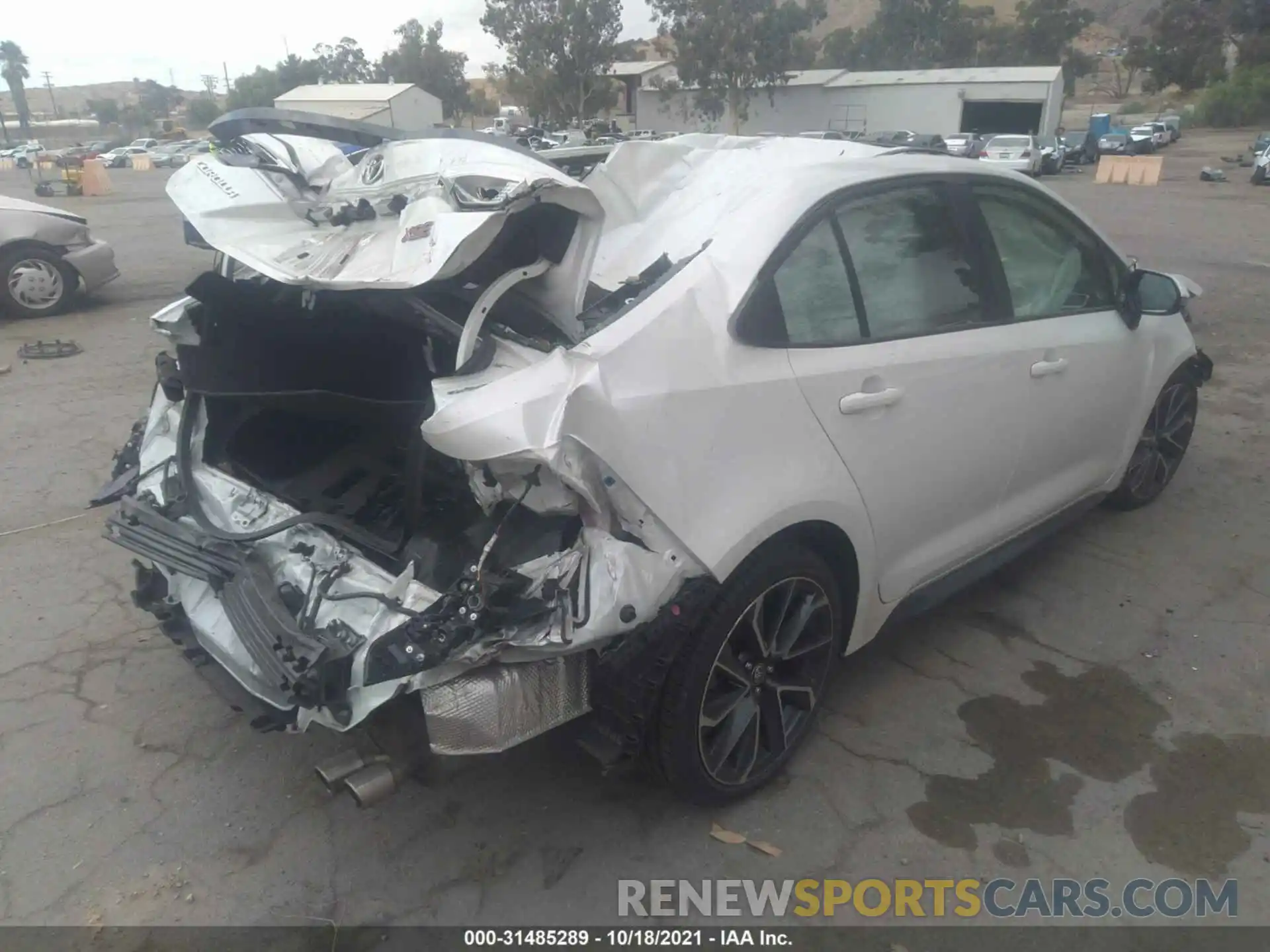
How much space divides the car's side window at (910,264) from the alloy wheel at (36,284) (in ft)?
29.0

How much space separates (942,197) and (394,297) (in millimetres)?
1839

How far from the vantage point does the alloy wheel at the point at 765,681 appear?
2.55 metres

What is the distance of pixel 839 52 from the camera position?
65625mm

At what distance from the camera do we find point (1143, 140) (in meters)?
37.1

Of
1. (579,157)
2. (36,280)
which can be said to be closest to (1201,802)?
(579,157)

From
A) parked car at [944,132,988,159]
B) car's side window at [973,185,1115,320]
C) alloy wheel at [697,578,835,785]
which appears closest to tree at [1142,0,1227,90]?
parked car at [944,132,988,159]

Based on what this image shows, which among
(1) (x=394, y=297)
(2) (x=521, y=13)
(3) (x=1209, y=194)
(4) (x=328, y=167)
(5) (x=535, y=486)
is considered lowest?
(3) (x=1209, y=194)

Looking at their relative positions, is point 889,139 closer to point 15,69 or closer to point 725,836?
point 725,836

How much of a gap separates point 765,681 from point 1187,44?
68.2 meters

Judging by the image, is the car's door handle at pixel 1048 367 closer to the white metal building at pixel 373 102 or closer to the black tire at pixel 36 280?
the black tire at pixel 36 280

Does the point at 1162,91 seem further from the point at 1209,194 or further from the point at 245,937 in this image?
the point at 245,937

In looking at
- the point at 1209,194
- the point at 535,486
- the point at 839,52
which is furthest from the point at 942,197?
the point at 839,52

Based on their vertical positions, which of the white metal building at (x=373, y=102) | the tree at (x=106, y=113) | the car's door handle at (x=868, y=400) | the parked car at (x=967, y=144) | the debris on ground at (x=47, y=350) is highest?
the tree at (x=106, y=113)

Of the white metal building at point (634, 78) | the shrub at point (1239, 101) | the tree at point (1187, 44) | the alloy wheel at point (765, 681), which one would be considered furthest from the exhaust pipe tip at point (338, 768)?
the tree at point (1187, 44)
